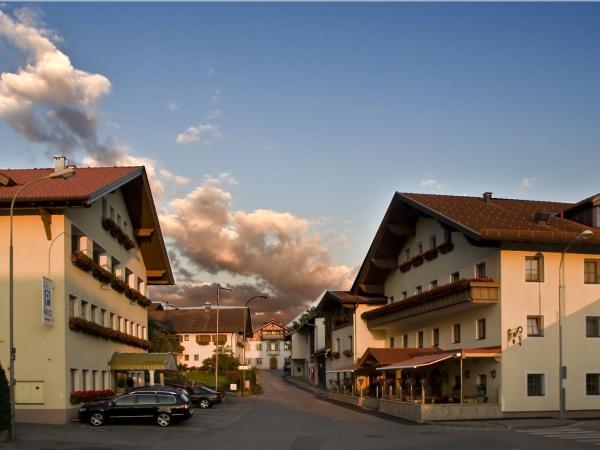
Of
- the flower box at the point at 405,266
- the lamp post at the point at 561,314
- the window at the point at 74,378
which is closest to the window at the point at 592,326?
the lamp post at the point at 561,314

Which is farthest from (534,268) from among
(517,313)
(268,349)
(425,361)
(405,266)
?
(268,349)

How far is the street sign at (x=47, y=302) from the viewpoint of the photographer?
3194 centimetres

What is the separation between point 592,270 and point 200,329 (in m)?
81.1

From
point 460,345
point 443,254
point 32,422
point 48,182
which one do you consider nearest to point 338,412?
point 460,345

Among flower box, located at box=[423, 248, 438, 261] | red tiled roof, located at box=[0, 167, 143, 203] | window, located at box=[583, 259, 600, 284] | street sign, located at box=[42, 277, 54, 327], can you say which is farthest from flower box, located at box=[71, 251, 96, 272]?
window, located at box=[583, 259, 600, 284]

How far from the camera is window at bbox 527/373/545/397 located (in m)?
38.1

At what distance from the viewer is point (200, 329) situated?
114125 mm

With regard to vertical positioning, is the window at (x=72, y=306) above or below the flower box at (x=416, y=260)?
below

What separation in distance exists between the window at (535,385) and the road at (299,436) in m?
4.25

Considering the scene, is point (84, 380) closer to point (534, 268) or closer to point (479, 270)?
point (479, 270)

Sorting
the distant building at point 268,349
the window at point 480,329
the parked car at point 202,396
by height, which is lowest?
the distant building at point 268,349

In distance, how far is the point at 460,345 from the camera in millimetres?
42875

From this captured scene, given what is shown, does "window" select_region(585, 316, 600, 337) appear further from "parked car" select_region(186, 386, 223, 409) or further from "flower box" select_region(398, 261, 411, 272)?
"parked car" select_region(186, 386, 223, 409)

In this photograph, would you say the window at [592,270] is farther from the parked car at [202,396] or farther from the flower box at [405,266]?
the parked car at [202,396]
